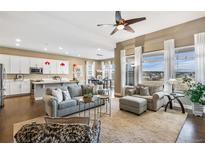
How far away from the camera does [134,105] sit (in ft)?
12.6

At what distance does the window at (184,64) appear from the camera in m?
4.38

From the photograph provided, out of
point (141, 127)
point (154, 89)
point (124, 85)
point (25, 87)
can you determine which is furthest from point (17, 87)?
point (154, 89)

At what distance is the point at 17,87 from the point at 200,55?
8738mm

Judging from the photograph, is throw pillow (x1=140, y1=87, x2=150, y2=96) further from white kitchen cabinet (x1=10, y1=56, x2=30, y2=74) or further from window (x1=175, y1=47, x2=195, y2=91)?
white kitchen cabinet (x1=10, y1=56, x2=30, y2=74)

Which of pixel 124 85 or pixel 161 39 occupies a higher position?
pixel 161 39

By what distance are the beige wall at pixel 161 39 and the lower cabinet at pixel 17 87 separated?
17.9 ft

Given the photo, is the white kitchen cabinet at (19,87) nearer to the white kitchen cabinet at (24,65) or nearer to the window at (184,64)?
the white kitchen cabinet at (24,65)

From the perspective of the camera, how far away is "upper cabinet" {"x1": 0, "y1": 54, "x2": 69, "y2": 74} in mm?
6672

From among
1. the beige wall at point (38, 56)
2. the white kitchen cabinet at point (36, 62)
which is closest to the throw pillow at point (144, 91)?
the white kitchen cabinet at point (36, 62)

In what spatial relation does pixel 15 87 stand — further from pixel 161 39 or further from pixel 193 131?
pixel 193 131

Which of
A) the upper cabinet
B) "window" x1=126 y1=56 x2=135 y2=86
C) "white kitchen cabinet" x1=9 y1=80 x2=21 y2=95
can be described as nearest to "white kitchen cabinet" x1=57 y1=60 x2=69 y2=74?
the upper cabinet
